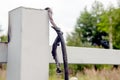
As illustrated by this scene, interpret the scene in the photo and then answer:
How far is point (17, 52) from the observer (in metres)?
1.04

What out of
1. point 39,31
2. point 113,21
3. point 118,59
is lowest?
point 118,59

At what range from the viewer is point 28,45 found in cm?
104

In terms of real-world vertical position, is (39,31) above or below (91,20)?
below

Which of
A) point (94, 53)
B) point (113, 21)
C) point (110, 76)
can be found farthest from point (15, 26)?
point (113, 21)

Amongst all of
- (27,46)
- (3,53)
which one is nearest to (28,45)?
(27,46)

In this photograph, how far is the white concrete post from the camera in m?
1.03

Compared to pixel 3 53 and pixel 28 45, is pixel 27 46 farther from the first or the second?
pixel 3 53

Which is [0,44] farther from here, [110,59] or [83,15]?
[83,15]

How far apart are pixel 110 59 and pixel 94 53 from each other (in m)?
0.15

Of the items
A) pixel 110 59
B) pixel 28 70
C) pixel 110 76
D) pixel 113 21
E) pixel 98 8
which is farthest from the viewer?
pixel 98 8

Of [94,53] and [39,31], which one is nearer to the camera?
[39,31]

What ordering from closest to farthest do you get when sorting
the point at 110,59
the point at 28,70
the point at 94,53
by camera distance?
1. the point at 28,70
2. the point at 94,53
3. the point at 110,59

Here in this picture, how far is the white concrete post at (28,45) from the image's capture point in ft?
3.39

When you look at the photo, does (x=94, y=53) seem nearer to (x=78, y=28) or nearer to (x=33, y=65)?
(x=33, y=65)
